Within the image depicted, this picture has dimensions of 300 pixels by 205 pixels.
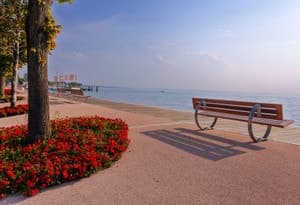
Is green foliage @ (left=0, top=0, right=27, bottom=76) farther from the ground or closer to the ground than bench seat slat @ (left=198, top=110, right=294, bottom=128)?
farther from the ground

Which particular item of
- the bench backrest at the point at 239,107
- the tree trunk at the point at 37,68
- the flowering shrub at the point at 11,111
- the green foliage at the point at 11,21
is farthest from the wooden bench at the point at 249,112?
the green foliage at the point at 11,21

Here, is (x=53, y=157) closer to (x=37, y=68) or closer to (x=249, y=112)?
(x=37, y=68)

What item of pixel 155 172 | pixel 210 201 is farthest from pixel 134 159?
pixel 210 201

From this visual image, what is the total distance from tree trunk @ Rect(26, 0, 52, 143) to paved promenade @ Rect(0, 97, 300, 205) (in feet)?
5.39

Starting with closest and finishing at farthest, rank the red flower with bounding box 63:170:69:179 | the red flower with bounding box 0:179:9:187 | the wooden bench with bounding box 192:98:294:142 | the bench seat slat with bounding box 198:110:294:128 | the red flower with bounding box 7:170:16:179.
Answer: the red flower with bounding box 0:179:9:187 → the red flower with bounding box 7:170:16:179 → the red flower with bounding box 63:170:69:179 → the bench seat slat with bounding box 198:110:294:128 → the wooden bench with bounding box 192:98:294:142

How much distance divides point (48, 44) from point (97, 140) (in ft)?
6.67

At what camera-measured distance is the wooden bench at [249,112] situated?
5387mm

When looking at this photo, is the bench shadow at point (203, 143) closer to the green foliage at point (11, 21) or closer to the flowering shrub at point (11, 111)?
the flowering shrub at point (11, 111)

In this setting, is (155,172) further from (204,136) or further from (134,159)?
(204,136)

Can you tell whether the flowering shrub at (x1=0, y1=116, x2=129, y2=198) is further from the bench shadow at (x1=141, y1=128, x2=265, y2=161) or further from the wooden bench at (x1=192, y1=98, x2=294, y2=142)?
the wooden bench at (x1=192, y1=98, x2=294, y2=142)

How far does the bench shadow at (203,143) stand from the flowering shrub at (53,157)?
4.20 ft

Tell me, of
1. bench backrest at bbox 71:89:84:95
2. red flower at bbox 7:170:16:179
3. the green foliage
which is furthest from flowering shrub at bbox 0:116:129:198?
bench backrest at bbox 71:89:84:95

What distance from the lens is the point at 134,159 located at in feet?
14.5

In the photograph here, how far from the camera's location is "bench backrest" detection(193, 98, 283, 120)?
5.50 meters
